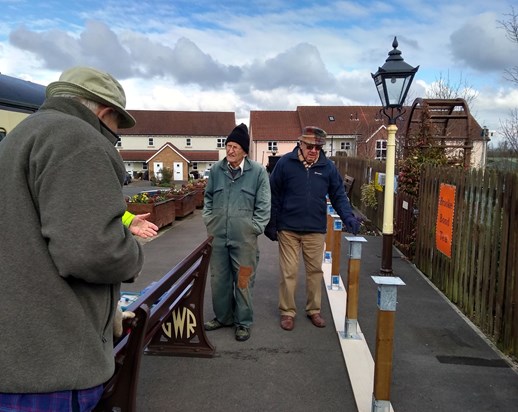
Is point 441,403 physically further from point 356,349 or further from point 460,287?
point 460,287

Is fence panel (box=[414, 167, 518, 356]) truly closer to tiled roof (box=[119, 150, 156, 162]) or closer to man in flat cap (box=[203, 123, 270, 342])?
man in flat cap (box=[203, 123, 270, 342])

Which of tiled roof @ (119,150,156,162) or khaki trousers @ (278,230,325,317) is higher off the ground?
tiled roof @ (119,150,156,162)

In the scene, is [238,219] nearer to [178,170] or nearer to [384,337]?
[384,337]

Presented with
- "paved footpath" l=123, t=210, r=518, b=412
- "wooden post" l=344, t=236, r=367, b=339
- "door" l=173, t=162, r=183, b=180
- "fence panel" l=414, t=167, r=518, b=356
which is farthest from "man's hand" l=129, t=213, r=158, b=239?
"door" l=173, t=162, r=183, b=180

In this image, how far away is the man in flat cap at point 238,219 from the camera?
441 centimetres

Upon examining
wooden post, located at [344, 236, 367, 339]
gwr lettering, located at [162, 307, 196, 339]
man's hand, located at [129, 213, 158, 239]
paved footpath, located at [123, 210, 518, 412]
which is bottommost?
paved footpath, located at [123, 210, 518, 412]

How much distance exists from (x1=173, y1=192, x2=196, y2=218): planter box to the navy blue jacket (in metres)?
8.44

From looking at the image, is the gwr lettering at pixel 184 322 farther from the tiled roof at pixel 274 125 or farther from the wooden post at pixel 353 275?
the tiled roof at pixel 274 125

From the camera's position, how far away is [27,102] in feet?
24.3

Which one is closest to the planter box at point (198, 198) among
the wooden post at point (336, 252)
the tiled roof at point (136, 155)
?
the wooden post at point (336, 252)

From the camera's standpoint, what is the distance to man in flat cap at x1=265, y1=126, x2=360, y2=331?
477 centimetres

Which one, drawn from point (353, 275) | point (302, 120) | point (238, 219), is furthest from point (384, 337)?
point (302, 120)

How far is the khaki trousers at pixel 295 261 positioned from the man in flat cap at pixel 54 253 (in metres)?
3.36

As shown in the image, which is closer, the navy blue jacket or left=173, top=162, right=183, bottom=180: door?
the navy blue jacket
